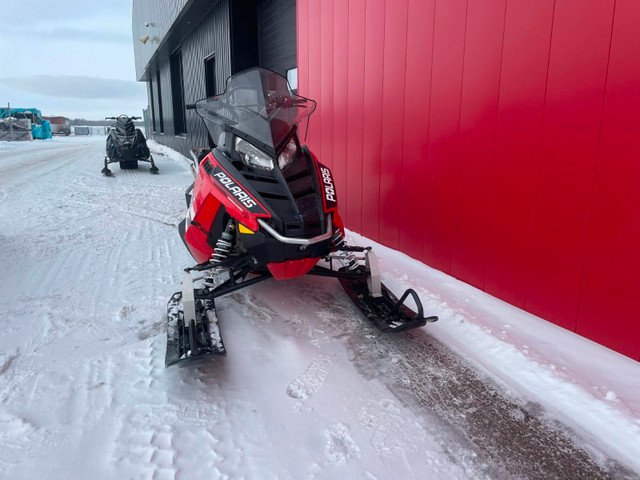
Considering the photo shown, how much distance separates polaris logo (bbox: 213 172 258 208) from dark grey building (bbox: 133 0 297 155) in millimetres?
4311

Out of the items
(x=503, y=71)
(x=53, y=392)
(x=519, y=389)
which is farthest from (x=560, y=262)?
(x=53, y=392)

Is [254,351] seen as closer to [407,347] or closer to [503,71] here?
[407,347]

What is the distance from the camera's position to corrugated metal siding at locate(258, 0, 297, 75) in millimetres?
6195

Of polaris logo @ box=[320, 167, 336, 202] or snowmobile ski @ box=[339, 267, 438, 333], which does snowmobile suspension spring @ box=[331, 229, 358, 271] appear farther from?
polaris logo @ box=[320, 167, 336, 202]

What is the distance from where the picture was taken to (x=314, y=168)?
267cm

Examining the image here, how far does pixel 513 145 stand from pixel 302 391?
1871 millimetres

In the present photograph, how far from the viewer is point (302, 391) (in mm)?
1877

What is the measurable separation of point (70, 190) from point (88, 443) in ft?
20.8

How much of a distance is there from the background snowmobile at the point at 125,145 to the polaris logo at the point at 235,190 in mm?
7565

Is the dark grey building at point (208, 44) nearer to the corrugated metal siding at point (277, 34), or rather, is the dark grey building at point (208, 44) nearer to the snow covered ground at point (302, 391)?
the corrugated metal siding at point (277, 34)

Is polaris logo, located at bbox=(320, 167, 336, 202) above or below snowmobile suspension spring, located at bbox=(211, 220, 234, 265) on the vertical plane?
above

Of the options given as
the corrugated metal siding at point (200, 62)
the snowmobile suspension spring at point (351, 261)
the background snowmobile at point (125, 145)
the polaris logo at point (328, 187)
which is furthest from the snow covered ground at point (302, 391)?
the background snowmobile at point (125, 145)

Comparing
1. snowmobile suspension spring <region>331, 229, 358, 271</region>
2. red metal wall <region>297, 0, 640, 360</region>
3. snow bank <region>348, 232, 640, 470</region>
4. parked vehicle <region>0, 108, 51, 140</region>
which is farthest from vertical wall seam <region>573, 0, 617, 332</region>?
parked vehicle <region>0, 108, 51, 140</region>

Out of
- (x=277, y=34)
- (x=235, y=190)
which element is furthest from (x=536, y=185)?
(x=277, y=34)
